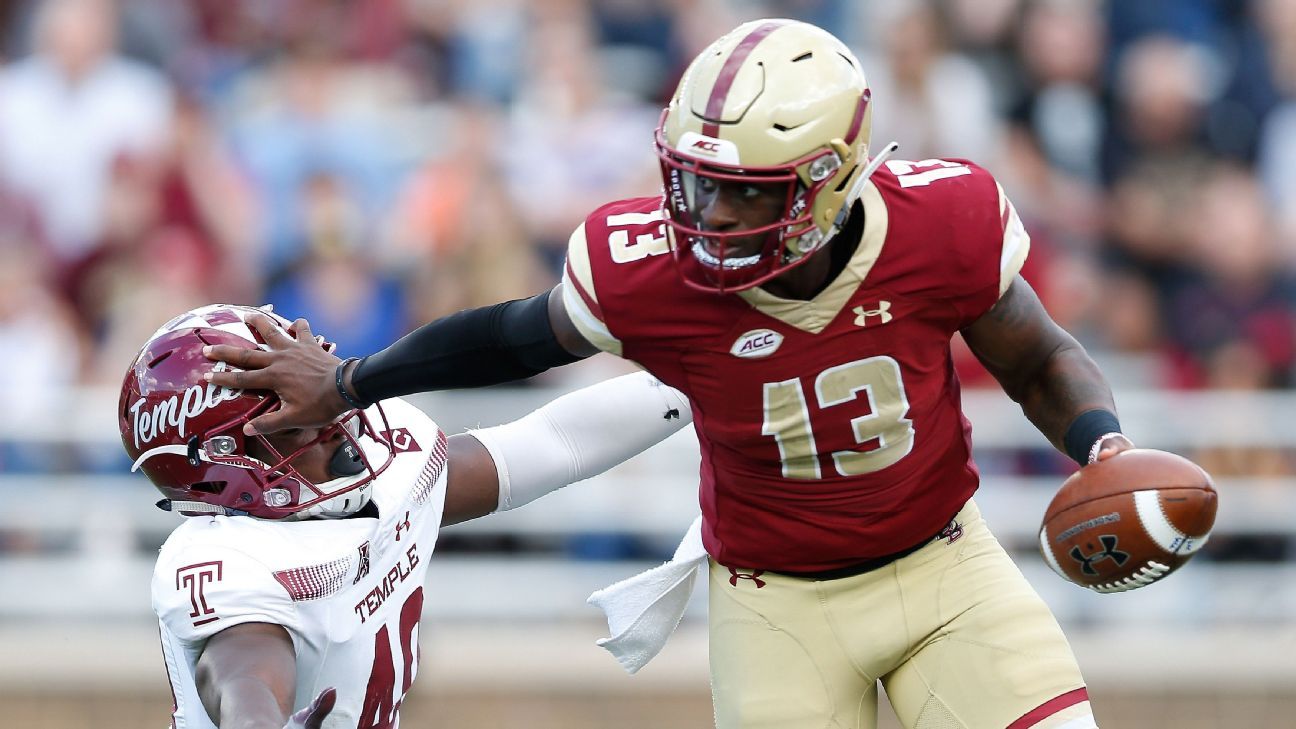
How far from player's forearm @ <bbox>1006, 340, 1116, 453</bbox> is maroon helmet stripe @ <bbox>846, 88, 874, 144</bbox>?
67cm

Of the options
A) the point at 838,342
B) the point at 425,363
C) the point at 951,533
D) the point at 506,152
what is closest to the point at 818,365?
the point at 838,342

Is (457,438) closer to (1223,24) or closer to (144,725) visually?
(144,725)

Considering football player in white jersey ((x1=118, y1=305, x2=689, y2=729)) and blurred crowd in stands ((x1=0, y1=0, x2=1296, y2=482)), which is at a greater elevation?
football player in white jersey ((x1=118, y1=305, x2=689, y2=729))

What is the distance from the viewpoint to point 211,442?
4.11 m

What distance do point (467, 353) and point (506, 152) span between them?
4.30 meters

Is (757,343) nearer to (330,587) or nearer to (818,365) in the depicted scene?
(818,365)

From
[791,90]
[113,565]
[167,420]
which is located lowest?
[113,565]

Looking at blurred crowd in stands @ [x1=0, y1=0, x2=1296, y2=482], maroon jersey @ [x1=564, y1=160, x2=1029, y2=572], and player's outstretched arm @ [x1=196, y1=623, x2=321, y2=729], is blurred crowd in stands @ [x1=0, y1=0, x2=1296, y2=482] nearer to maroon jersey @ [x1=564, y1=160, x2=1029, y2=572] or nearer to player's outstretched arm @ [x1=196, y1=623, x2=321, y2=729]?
maroon jersey @ [x1=564, y1=160, x2=1029, y2=572]

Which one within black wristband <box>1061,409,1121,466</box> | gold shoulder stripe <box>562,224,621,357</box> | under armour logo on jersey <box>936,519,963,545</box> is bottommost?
under armour logo on jersey <box>936,519,963,545</box>

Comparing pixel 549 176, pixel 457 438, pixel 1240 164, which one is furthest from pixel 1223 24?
pixel 457 438

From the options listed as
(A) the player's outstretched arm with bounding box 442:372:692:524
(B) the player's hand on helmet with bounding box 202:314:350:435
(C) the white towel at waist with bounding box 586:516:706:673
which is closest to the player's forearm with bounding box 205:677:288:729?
(B) the player's hand on helmet with bounding box 202:314:350:435

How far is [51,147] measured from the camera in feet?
27.3

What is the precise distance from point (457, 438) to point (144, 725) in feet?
10.2

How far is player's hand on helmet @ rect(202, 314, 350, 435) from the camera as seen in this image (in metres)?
4.08
